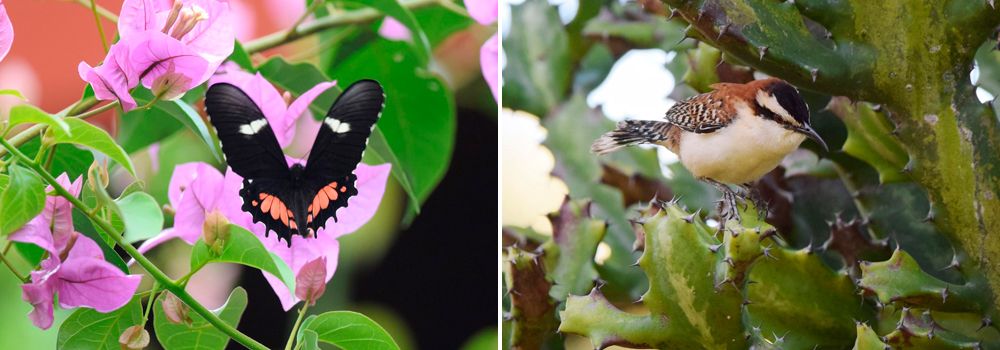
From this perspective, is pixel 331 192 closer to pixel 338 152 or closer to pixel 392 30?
pixel 338 152

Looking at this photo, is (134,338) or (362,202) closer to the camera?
(134,338)

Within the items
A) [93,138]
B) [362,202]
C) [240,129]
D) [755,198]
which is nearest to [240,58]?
[240,129]

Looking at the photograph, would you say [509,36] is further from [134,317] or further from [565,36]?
[134,317]

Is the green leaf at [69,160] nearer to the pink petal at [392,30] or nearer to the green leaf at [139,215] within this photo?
the green leaf at [139,215]

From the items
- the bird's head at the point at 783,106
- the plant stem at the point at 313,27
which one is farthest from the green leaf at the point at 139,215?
the bird's head at the point at 783,106

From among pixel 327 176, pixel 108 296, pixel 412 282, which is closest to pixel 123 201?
pixel 108 296

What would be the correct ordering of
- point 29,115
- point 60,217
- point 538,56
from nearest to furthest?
point 29,115, point 60,217, point 538,56

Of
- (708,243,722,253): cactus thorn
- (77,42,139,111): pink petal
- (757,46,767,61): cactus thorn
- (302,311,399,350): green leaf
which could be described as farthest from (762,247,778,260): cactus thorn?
(77,42,139,111): pink petal
